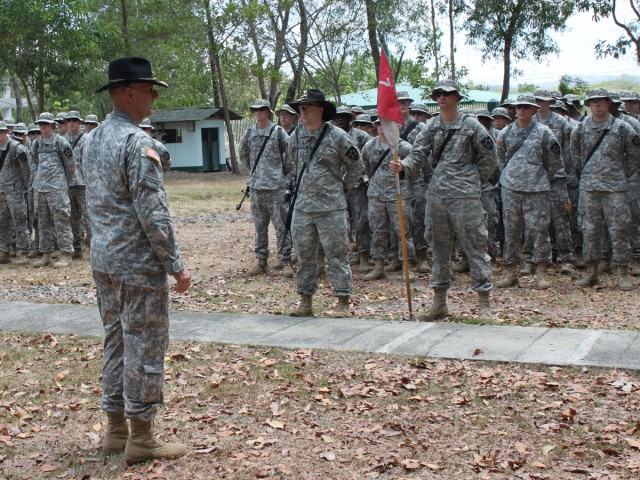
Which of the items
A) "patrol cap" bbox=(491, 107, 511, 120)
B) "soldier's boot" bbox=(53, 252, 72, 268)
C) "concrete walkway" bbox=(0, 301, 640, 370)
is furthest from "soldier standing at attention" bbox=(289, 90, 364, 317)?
"soldier's boot" bbox=(53, 252, 72, 268)

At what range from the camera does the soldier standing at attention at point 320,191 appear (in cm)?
905

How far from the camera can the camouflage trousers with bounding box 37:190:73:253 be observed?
548 inches

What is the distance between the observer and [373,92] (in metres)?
42.1

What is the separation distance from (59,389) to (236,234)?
35.8 feet

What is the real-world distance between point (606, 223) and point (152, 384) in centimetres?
726

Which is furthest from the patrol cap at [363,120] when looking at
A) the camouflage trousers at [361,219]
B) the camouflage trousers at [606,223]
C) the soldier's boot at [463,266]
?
the camouflage trousers at [606,223]

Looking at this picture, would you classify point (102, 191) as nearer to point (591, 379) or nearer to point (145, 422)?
point (145, 422)

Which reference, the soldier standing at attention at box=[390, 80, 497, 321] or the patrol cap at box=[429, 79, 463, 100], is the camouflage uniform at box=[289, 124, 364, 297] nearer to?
the soldier standing at attention at box=[390, 80, 497, 321]

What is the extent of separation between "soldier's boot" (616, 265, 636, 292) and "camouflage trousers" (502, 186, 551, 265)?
2.83 ft

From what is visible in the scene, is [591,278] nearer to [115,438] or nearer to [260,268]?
[260,268]

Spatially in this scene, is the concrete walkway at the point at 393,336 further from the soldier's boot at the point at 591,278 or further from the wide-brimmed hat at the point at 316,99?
the soldier's boot at the point at 591,278

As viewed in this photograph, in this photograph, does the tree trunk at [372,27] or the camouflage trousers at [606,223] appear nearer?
the camouflage trousers at [606,223]

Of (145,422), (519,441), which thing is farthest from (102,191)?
(519,441)

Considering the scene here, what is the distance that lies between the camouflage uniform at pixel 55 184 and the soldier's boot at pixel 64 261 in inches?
5.5
